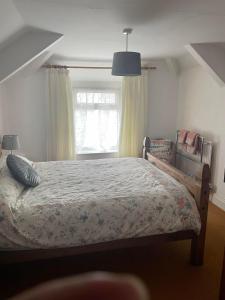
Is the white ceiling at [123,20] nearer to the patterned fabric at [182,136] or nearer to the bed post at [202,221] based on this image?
the bed post at [202,221]

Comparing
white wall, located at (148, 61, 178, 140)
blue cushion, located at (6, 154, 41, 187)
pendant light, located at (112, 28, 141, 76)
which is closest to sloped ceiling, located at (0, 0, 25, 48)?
pendant light, located at (112, 28, 141, 76)

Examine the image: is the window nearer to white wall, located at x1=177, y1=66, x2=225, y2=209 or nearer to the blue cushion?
white wall, located at x1=177, y1=66, x2=225, y2=209

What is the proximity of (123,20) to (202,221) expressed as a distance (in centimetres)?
199

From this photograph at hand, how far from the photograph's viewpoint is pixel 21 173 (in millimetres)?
2350

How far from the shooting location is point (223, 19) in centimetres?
227

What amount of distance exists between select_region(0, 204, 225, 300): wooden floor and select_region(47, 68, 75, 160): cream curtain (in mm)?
2170

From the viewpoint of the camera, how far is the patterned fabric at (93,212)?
6.22ft

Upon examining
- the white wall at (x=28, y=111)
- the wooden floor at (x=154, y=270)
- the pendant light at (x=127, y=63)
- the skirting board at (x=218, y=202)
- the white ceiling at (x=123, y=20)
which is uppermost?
the white ceiling at (x=123, y=20)

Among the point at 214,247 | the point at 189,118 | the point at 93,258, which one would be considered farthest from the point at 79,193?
the point at 189,118

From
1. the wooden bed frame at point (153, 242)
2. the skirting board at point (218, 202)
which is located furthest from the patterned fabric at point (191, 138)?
the wooden bed frame at point (153, 242)

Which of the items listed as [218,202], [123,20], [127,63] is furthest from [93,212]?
[218,202]

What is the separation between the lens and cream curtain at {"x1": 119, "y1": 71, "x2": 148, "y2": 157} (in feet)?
14.3

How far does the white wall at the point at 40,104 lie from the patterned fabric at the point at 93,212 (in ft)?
6.16

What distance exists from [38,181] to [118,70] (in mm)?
1388
